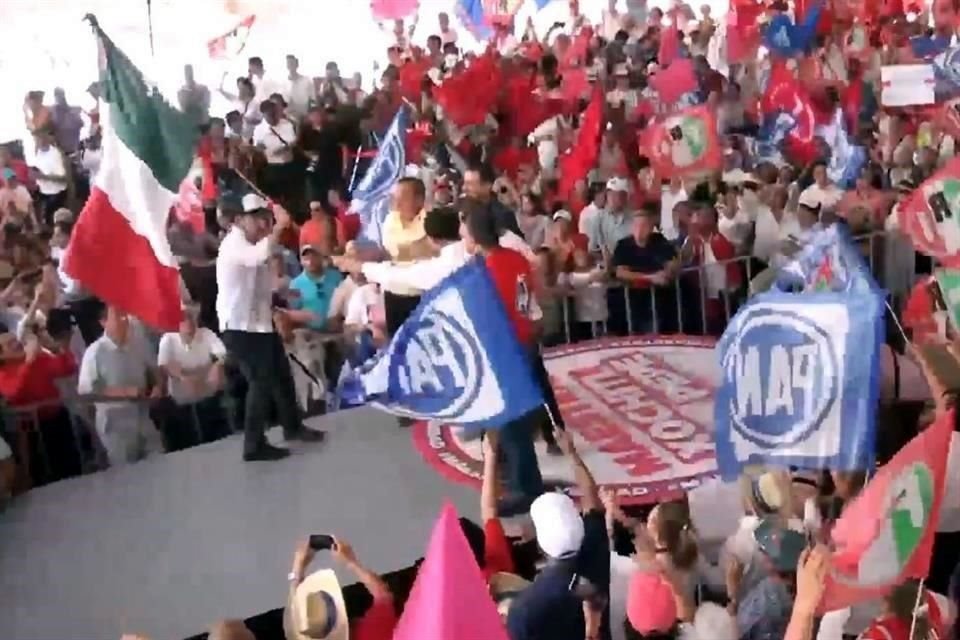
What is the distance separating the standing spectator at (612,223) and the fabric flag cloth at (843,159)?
60.6 inches

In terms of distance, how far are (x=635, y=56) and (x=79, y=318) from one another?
7047mm

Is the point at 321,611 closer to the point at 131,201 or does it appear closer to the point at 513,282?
the point at 513,282

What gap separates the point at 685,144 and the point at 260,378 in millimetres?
3536

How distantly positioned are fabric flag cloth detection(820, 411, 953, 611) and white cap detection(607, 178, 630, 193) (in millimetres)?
4263

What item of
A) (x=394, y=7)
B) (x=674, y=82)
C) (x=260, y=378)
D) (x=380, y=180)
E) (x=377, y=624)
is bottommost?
(x=377, y=624)

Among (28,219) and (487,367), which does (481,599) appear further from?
(28,219)

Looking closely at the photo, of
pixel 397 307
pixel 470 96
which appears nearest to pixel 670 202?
pixel 470 96

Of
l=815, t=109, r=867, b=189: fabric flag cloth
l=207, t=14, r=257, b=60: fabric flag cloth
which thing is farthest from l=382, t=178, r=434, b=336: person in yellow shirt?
l=207, t=14, r=257, b=60: fabric flag cloth

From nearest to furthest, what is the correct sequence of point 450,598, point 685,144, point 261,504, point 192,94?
point 450,598 < point 261,504 < point 685,144 < point 192,94

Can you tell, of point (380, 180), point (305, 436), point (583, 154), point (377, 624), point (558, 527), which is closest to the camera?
point (558, 527)

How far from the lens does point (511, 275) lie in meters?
5.01

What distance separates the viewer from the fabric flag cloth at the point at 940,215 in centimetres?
570

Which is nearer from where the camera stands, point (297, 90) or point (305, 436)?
point (305, 436)

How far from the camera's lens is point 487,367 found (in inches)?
175
